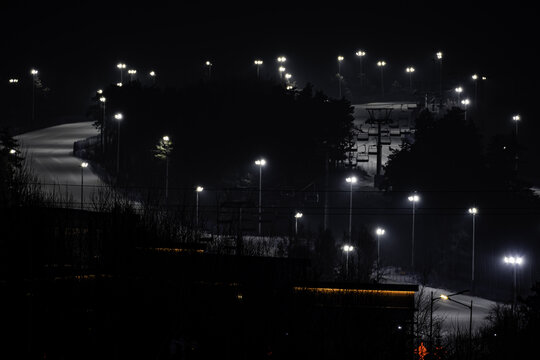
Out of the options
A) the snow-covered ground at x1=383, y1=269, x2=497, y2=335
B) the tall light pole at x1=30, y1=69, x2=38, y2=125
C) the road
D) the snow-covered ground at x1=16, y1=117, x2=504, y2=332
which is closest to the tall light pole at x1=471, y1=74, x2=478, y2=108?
the snow-covered ground at x1=16, y1=117, x2=504, y2=332

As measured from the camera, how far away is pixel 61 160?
85250 mm

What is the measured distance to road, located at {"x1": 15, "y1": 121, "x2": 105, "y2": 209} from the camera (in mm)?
69500

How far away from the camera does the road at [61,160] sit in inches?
2736

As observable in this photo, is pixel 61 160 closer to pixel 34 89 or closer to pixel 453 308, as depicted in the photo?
pixel 453 308

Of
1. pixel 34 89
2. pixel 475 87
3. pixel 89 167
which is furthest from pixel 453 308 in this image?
pixel 34 89

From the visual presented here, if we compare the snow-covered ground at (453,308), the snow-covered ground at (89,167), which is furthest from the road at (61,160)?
the snow-covered ground at (453,308)

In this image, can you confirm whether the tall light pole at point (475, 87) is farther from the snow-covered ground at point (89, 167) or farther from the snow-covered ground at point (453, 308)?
the snow-covered ground at point (453, 308)

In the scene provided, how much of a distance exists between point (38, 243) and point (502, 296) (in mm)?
43725

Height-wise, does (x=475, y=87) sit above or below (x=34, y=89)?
above

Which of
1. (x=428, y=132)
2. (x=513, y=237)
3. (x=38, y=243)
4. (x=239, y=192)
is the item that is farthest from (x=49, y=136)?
(x=38, y=243)

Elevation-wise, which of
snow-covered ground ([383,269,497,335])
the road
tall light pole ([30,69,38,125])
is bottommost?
snow-covered ground ([383,269,497,335])

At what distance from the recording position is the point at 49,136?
10044cm

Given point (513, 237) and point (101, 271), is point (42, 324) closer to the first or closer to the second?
point (101, 271)

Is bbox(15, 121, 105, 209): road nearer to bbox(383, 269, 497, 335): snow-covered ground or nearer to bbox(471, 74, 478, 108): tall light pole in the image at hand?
bbox(383, 269, 497, 335): snow-covered ground
